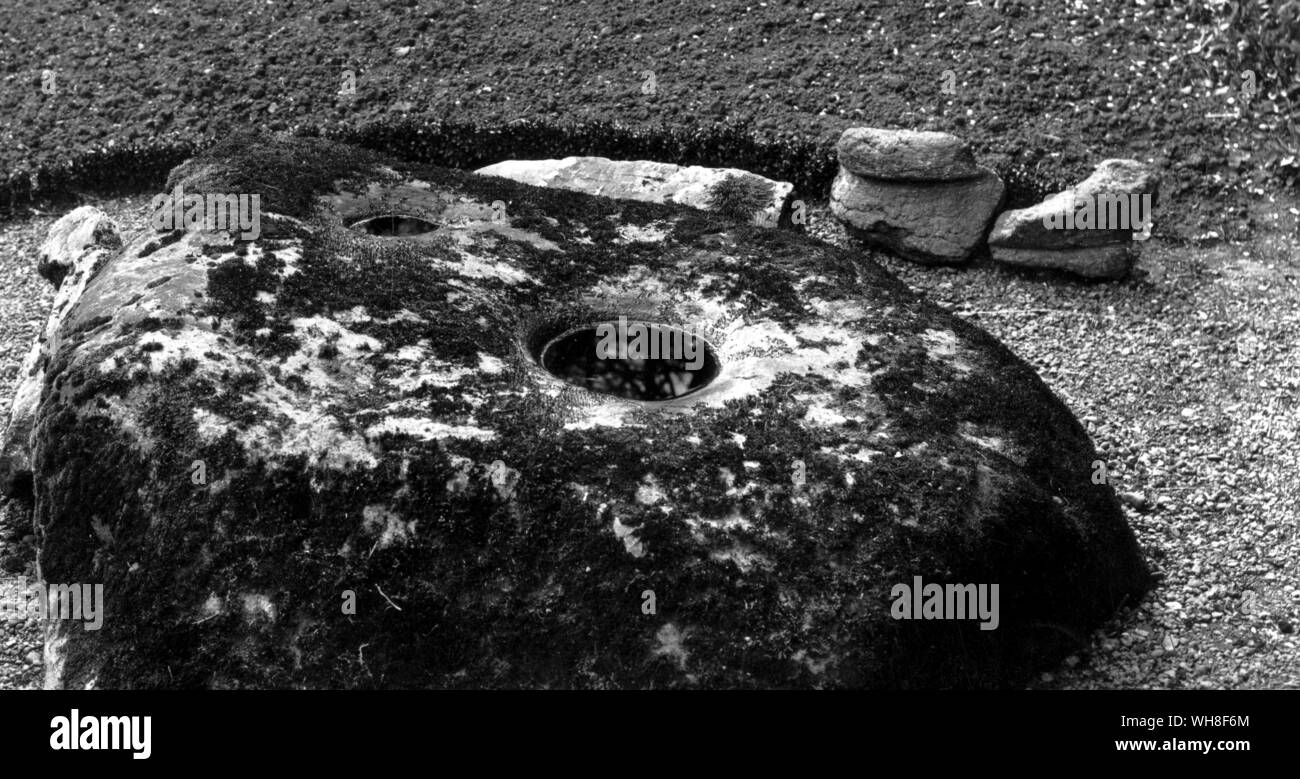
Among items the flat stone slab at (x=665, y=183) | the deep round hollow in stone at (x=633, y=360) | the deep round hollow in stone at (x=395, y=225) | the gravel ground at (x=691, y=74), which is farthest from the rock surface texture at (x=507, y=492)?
the gravel ground at (x=691, y=74)

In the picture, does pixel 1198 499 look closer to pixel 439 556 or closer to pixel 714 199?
pixel 714 199

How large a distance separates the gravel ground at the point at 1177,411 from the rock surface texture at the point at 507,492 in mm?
416

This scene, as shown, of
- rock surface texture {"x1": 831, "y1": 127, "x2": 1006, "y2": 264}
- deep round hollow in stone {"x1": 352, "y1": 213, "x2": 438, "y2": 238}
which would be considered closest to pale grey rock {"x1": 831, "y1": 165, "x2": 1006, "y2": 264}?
rock surface texture {"x1": 831, "y1": 127, "x2": 1006, "y2": 264}

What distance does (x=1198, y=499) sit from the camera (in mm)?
8172

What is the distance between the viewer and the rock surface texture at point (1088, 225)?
9.83 metres

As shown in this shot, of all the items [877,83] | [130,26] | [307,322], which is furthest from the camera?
[130,26]

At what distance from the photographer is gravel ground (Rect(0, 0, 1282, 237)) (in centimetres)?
1128

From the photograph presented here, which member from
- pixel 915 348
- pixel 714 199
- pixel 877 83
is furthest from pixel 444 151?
pixel 915 348

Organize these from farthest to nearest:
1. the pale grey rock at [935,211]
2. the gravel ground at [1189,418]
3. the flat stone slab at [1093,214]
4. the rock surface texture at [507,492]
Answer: the pale grey rock at [935,211] < the flat stone slab at [1093,214] < the gravel ground at [1189,418] < the rock surface texture at [507,492]

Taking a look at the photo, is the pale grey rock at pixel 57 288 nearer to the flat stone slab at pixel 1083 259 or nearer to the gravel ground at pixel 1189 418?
the gravel ground at pixel 1189 418

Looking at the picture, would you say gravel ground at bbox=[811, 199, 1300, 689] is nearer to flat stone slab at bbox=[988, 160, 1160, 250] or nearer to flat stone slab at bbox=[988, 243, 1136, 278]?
flat stone slab at bbox=[988, 243, 1136, 278]

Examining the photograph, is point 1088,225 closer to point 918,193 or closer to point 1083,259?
point 1083,259

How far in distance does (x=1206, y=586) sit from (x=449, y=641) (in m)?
3.98

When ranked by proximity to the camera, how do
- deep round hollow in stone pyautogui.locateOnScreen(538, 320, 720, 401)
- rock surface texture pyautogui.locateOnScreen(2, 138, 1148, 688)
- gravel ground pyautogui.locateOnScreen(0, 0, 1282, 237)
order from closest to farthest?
rock surface texture pyautogui.locateOnScreen(2, 138, 1148, 688), deep round hollow in stone pyautogui.locateOnScreen(538, 320, 720, 401), gravel ground pyautogui.locateOnScreen(0, 0, 1282, 237)
